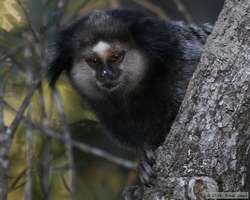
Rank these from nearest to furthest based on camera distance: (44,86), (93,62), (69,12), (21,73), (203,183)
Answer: (203,183)
(93,62)
(21,73)
(44,86)
(69,12)

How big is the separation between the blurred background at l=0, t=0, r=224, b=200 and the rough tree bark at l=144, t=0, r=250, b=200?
3.37 ft

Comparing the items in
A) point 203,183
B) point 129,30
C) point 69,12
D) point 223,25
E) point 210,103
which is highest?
point 69,12

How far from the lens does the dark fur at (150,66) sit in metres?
3.24

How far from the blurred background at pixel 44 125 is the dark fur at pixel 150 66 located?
0.26 metres

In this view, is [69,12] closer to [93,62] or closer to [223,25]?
[93,62]

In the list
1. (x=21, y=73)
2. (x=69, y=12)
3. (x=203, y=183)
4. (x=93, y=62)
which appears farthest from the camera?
(x=69, y=12)

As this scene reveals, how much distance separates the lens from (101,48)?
3268 mm

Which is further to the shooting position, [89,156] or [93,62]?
[89,156]

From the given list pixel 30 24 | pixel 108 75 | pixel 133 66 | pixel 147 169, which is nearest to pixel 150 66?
pixel 133 66

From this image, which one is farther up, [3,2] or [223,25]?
[3,2]

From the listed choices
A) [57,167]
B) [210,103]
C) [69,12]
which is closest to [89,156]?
[57,167]

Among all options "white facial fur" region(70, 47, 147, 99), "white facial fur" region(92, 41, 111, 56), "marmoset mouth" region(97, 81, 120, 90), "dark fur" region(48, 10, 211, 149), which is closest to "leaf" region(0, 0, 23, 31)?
"dark fur" region(48, 10, 211, 149)

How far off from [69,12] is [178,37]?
5.41 feet

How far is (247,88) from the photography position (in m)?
2.45
